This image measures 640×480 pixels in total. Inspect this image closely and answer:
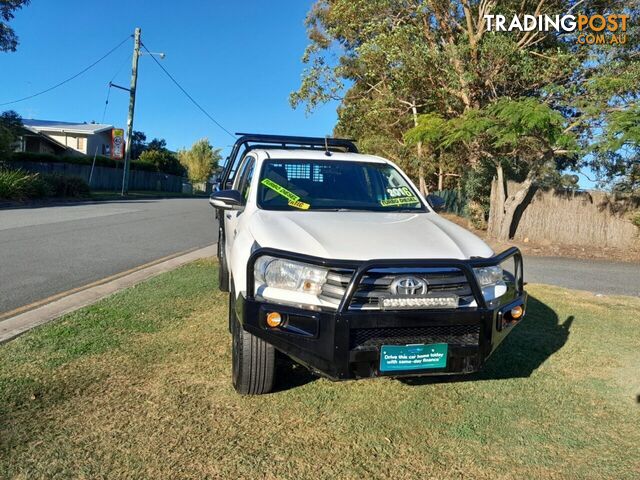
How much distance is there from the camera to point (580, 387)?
162 inches

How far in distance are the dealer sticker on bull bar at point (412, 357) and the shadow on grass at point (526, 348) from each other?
853mm

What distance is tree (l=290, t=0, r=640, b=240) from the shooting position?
11.9m

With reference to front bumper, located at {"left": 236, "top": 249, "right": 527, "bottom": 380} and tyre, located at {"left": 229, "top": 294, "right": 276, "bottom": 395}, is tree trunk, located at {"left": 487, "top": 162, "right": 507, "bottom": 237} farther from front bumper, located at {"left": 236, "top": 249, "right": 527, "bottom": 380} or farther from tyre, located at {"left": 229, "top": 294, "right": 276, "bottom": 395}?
tyre, located at {"left": 229, "top": 294, "right": 276, "bottom": 395}

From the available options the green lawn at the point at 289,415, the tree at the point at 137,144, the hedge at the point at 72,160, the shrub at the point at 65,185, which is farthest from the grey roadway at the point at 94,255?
the tree at the point at 137,144

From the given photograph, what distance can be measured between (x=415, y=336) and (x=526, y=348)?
2.25 metres

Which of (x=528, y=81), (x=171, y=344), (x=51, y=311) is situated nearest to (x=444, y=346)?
(x=171, y=344)

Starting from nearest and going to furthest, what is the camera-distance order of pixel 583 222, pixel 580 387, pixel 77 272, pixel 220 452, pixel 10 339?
pixel 220 452, pixel 580 387, pixel 10 339, pixel 77 272, pixel 583 222

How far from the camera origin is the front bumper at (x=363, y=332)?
3.10 m

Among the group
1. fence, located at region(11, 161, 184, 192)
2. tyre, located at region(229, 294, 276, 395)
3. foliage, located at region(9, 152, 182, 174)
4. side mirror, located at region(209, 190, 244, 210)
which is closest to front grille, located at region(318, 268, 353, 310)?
tyre, located at region(229, 294, 276, 395)

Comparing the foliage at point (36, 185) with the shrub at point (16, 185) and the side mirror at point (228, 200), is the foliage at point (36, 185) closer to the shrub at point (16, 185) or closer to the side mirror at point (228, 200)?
the shrub at point (16, 185)

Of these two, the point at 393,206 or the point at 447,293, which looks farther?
the point at 393,206

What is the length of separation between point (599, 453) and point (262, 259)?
2306 millimetres

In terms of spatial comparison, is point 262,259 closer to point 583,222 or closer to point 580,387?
point 580,387

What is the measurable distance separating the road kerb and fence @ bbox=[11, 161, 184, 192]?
18.8 metres
